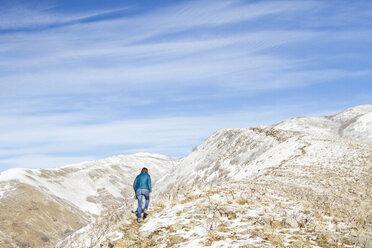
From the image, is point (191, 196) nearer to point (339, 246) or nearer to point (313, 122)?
point (339, 246)

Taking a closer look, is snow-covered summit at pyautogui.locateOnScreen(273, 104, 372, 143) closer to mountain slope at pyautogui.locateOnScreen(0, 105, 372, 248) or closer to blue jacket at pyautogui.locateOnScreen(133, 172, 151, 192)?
mountain slope at pyautogui.locateOnScreen(0, 105, 372, 248)

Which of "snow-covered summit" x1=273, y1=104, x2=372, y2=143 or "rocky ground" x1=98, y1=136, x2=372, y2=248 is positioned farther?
"snow-covered summit" x1=273, y1=104, x2=372, y2=143

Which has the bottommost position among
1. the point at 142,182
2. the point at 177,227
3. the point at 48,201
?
the point at 48,201

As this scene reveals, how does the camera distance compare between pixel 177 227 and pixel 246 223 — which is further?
pixel 177 227

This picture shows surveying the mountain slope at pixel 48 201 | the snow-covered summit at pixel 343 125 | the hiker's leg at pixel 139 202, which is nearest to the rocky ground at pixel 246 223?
the hiker's leg at pixel 139 202

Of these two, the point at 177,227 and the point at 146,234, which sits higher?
the point at 177,227

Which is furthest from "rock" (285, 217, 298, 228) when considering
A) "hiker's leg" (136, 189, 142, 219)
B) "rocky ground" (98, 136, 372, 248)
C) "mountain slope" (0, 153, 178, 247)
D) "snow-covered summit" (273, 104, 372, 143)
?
"snow-covered summit" (273, 104, 372, 143)

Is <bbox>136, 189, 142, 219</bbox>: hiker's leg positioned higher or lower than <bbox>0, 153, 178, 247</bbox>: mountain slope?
higher

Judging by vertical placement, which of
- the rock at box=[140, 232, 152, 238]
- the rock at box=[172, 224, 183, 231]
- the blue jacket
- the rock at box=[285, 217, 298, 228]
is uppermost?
the blue jacket

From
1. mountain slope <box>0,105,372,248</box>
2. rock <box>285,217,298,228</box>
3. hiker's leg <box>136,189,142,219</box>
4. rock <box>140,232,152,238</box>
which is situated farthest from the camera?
hiker's leg <box>136,189,142,219</box>

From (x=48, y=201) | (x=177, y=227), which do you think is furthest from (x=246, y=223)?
(x=48, y=201)

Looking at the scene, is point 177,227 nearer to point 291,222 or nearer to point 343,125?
point 291,222

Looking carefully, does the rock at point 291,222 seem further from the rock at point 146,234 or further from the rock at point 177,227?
the rock at point 146,234

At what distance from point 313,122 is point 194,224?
146m
